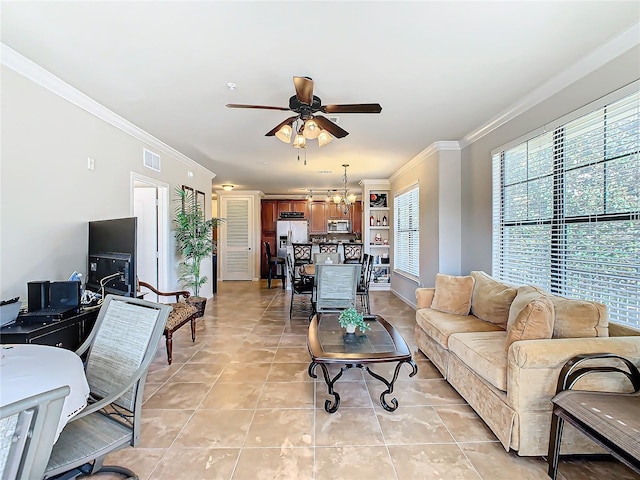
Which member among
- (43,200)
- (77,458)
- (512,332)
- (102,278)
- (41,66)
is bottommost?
(77,458)

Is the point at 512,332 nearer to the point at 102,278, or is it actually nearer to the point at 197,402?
the point at 197,402

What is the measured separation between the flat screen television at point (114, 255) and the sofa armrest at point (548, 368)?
2.79m

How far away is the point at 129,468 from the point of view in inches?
68.6

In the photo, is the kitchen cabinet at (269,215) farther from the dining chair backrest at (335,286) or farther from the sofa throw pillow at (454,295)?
the sofa throw pillow at (454,295)

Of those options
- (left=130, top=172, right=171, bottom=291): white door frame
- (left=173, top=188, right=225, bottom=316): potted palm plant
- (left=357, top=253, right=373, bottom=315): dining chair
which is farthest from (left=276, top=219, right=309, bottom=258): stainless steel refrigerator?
(left=130, top=172, right=171, bottom=291): white door frame

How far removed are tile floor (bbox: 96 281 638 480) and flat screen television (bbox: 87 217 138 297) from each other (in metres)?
0.94

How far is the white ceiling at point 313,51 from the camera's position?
1822 mm

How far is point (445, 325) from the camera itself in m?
2.82

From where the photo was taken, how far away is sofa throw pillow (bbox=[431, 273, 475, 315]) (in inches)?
125

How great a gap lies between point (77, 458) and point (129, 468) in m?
0.65

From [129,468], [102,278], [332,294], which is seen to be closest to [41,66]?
[102,278]

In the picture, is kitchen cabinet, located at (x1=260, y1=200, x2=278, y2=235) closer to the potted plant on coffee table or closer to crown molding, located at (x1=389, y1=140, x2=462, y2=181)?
crown molding, located at (x1=389, y1=140, x2=462, y2=181)

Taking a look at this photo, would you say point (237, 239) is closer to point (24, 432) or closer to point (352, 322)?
point (352, 322)

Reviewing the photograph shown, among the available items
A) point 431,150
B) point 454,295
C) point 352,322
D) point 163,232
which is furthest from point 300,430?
point 431,150
